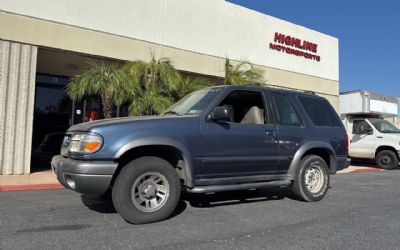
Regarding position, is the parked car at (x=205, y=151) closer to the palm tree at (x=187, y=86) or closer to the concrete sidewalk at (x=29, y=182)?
the concrete sidewalk at (x=29, y=182)

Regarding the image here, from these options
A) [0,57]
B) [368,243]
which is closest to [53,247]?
[368,243]

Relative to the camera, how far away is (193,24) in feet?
44.5

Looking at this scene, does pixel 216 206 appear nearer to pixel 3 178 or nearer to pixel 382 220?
pixel 382 220

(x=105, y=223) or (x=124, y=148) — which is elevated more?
(x=124, y=148)

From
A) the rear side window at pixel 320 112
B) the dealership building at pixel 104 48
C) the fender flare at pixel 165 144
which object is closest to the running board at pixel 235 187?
the fender flare at pixel 165 144

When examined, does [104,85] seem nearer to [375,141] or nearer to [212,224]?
[212,224]

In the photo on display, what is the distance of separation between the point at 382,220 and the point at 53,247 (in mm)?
4531

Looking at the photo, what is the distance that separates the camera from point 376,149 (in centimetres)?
1509

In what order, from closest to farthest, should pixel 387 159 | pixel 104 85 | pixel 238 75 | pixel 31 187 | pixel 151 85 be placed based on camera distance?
pixel 31 187 → pixel 104 85 → pixel 151 85 → pixel 238 75 → pixel 387 159

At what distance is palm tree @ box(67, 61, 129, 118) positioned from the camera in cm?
1039

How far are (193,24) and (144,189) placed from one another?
9.36m

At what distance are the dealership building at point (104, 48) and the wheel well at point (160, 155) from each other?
5.92 metres

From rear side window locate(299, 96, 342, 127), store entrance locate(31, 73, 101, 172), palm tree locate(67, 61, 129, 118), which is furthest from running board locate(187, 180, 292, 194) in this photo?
store entrance locate(31, 73, 101, 172)

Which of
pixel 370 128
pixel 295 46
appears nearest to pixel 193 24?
pixel 295 46
